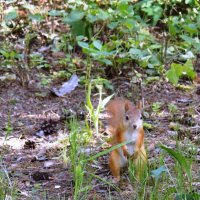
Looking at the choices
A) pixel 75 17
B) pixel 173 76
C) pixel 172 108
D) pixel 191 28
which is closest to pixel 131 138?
pixel 172 108

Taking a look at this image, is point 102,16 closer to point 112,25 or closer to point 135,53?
point 112,25

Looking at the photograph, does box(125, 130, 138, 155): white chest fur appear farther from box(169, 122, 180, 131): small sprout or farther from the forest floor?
box(169, 122, 180, 131): small sprout

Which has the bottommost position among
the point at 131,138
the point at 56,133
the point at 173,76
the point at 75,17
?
the point at 56,133

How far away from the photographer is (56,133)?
173 inches

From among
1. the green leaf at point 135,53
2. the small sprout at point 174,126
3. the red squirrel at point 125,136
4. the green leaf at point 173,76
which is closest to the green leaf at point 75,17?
the green leaf at point 135,53

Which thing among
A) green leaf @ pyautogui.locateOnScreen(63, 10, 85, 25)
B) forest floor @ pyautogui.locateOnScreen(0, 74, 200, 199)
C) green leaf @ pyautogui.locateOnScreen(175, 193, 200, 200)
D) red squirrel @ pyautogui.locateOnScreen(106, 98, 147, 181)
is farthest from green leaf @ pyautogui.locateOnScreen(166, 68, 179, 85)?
green leaf @ pyautogui.locateOnScreen(175, 193, 200, 200)

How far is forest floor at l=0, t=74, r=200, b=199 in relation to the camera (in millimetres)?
3564

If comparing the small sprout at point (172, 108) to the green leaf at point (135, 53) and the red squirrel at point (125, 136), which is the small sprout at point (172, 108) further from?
the red squirrel at point (125, 136)

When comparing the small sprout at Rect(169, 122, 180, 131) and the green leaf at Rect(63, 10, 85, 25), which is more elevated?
the green leaf at Rect(63, 10, 85, 25)

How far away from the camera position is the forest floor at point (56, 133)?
3564mm

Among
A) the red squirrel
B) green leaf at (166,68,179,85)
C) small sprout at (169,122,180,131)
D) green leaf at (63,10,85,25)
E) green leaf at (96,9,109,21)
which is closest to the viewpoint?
the red squirrel

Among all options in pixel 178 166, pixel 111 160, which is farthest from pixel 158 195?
pixel 111 160

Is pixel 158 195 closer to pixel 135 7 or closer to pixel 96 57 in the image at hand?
pixel 96 57

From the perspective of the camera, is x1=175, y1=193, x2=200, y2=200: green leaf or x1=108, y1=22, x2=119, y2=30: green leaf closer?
x1=175, y1=193, x2=200, y2=200: green leaf
